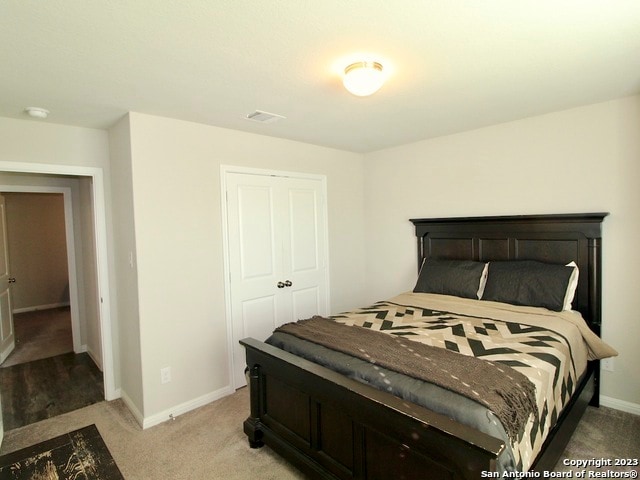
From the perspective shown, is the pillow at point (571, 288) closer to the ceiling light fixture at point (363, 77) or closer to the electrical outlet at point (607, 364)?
the electrical outlet at point (607, 364)

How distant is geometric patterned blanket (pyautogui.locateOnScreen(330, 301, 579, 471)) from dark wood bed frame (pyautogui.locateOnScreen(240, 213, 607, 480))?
0.21 metres

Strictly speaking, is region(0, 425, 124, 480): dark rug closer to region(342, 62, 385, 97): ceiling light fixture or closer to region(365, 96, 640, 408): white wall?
region(342, 62, 385, 97): ceiling light fixture

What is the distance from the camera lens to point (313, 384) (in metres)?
1.89

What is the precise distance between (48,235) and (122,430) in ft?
18.8

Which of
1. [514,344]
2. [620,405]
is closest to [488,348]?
[514,344]

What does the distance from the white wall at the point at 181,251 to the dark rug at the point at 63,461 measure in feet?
1.31

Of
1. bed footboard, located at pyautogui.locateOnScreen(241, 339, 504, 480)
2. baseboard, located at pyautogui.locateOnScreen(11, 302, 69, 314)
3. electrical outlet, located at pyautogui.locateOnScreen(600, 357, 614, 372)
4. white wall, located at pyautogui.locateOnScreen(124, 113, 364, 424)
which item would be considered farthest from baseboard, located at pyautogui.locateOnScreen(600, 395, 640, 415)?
baseboard, located at pyautogui.locateOnScreen(11, 302, 69, 314)

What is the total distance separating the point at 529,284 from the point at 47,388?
4279 millimetres

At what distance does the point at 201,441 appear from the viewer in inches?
96.7

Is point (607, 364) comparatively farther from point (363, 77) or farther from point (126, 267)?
point (126, 267)

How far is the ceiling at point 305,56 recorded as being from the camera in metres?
1.44

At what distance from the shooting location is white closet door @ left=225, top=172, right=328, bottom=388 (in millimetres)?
3201

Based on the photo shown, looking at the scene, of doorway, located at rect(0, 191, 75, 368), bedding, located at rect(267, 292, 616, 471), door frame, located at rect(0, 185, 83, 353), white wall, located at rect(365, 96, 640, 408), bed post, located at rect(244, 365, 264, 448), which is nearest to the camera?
bedding, located at rect(267, 292, 616, 471)

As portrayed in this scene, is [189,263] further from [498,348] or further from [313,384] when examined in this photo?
[498,348]
